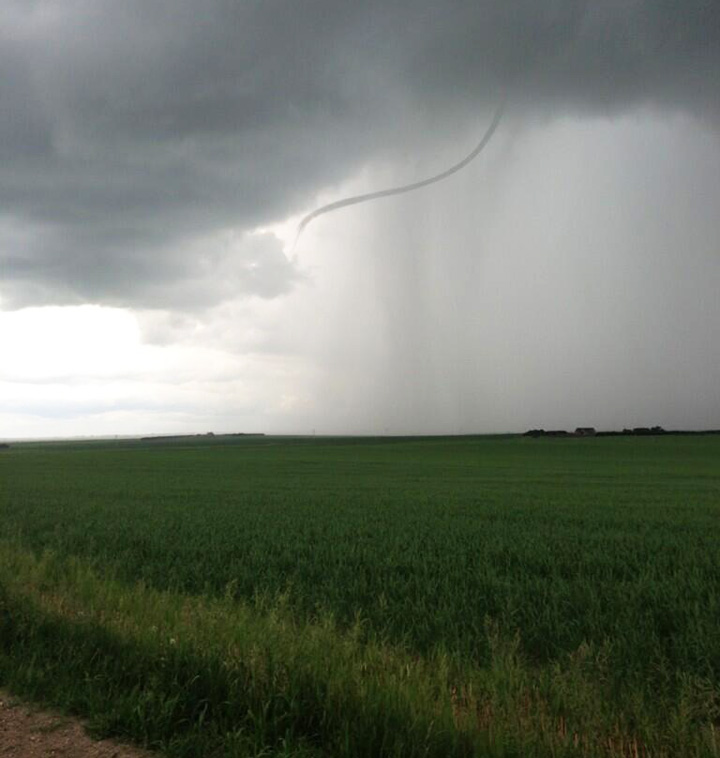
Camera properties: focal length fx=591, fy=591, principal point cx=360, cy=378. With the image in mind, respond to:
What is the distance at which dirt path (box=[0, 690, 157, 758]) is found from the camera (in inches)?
165

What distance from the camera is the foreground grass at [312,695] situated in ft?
13.8

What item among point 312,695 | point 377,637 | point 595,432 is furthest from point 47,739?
point 595,432

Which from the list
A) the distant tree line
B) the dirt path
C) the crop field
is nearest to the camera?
the dirt path

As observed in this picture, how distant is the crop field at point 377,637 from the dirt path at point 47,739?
160 millimetres

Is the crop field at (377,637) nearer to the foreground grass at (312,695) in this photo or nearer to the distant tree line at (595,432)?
the foreground grass at (312,695)

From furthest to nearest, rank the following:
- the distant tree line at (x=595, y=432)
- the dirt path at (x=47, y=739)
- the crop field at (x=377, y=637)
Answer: the distant tree line at (x=595, y=432), the crop field at (x=377, y=637), the dirt path at (x=47, y=739)

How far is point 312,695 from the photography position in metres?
4.80

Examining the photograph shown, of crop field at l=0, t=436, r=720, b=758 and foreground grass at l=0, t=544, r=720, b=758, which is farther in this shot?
crop field at l=0, t=436, r=720, b=758

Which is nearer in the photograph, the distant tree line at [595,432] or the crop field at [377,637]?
the crop field at [377,637]

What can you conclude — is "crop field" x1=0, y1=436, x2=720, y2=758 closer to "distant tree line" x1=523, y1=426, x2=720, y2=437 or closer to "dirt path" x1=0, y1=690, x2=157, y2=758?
"dirt path" x1=0, y1=690, x2=157, y2=758

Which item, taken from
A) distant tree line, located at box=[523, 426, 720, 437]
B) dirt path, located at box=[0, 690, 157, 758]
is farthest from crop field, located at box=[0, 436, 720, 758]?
distant tree line, located at box=[523, 426, 720, 437]

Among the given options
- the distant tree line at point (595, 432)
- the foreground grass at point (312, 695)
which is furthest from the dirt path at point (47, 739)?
the distant tree line at point (595, 432)

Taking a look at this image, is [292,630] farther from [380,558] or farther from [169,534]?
[169,534]

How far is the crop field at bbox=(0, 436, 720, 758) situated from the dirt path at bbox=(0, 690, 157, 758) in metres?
0.16
